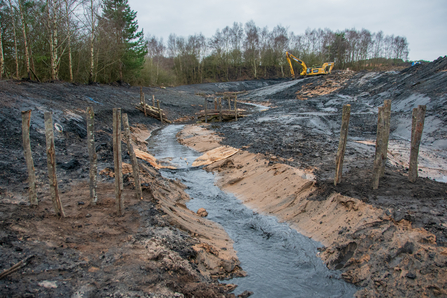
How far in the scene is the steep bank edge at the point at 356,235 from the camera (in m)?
4.01

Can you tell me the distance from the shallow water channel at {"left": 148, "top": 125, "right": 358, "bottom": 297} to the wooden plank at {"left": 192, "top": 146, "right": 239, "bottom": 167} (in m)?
2.00

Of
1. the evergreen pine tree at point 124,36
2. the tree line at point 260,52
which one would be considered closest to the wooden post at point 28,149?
the evergreen pine tree at point 124,36

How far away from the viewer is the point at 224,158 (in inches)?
439

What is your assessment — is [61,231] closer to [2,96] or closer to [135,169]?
[135,169]

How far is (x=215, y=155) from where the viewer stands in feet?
38.6

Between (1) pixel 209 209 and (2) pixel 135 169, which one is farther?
(1) pixel 209 209

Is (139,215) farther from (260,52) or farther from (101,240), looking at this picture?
(260,52)

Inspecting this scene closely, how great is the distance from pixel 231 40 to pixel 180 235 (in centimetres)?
5922

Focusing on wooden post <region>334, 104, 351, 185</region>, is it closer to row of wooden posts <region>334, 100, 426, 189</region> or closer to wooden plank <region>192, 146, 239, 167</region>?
row of wooden posts <region>334, 100, 426, 189</region>

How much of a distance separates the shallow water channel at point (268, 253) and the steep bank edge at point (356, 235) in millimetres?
239

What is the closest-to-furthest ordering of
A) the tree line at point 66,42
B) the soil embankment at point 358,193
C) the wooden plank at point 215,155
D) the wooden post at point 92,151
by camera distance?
the soil embankment at point 358,193 < the wooden post at point 92,151 < the wooden plank at point 215,155 < the tree line at point 66,42

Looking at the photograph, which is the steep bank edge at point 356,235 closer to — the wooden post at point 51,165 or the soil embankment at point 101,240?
the soil embankment at point 101,240

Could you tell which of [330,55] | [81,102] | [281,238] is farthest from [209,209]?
[330,55]

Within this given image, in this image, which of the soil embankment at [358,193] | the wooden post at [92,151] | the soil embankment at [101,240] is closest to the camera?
the soil embankment at [101,240]
